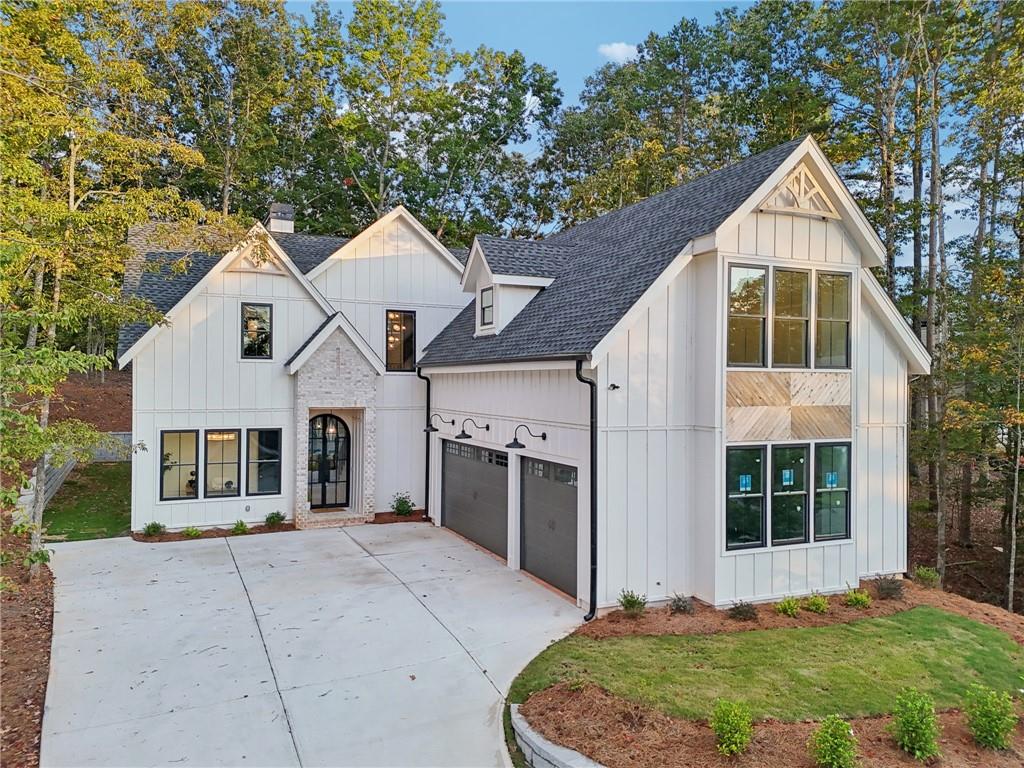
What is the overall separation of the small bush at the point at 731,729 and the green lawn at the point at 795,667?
0.58 metres

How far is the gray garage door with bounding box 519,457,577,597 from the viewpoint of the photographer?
963 cm

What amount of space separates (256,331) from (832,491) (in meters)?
12.6

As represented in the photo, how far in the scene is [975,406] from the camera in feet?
39.0

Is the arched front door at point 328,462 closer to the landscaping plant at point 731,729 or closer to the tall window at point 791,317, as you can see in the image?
the tall window at point 791,317

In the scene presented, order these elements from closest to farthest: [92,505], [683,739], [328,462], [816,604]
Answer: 1. [683,739]
2. [816,604]
3. [92,505]
4. [328,462]

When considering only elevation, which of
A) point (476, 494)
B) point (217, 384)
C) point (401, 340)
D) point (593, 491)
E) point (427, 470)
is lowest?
point (476, 494)

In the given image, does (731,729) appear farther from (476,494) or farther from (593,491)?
(476,494)

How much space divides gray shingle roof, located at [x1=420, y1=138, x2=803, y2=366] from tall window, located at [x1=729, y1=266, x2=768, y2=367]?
0.95 meters

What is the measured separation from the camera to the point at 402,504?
15.7m

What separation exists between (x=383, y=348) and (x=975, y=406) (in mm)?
13102

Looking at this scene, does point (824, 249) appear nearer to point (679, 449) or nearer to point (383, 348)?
point (679, 449)

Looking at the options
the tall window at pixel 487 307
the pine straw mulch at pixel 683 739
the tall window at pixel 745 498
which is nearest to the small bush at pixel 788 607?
the tall window at pixel 745 498

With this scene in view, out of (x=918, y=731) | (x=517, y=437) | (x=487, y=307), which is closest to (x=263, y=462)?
(x=487, y=307)

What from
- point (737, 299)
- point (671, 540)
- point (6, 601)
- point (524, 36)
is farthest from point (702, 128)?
point (6, 601)
